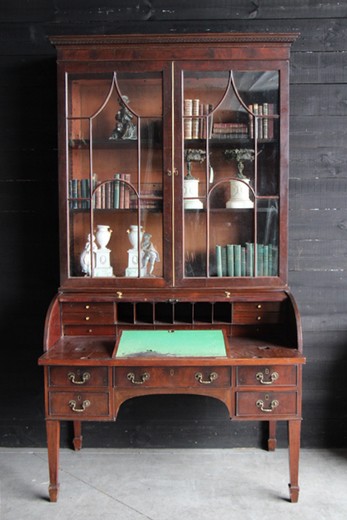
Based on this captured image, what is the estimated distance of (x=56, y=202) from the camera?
2727mm

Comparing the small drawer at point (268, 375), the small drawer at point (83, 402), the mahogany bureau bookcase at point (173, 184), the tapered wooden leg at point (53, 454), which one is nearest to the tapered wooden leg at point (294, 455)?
the small drawer at point (268, 375)

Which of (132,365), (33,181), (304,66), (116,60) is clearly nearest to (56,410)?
(132,365)

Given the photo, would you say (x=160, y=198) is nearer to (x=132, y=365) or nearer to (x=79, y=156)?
(x=79, y=156)

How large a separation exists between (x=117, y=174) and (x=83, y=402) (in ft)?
3.36

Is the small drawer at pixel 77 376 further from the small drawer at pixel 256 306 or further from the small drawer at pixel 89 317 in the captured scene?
the small drawer at pixel 256 306

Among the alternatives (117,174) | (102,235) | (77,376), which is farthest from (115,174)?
(77,376)

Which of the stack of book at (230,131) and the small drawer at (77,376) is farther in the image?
the stack of book at (230,131)

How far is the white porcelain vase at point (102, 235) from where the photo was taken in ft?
7.97

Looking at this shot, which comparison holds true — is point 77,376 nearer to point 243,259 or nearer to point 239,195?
point 243,259

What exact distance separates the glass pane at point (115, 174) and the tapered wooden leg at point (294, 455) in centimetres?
89

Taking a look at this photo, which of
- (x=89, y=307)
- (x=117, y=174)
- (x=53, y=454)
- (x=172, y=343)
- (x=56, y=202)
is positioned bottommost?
(x=53, y=454)

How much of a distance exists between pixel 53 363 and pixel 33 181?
1.04 metres

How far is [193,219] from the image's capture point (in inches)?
94.4

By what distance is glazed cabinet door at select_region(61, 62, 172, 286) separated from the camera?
236 cm
